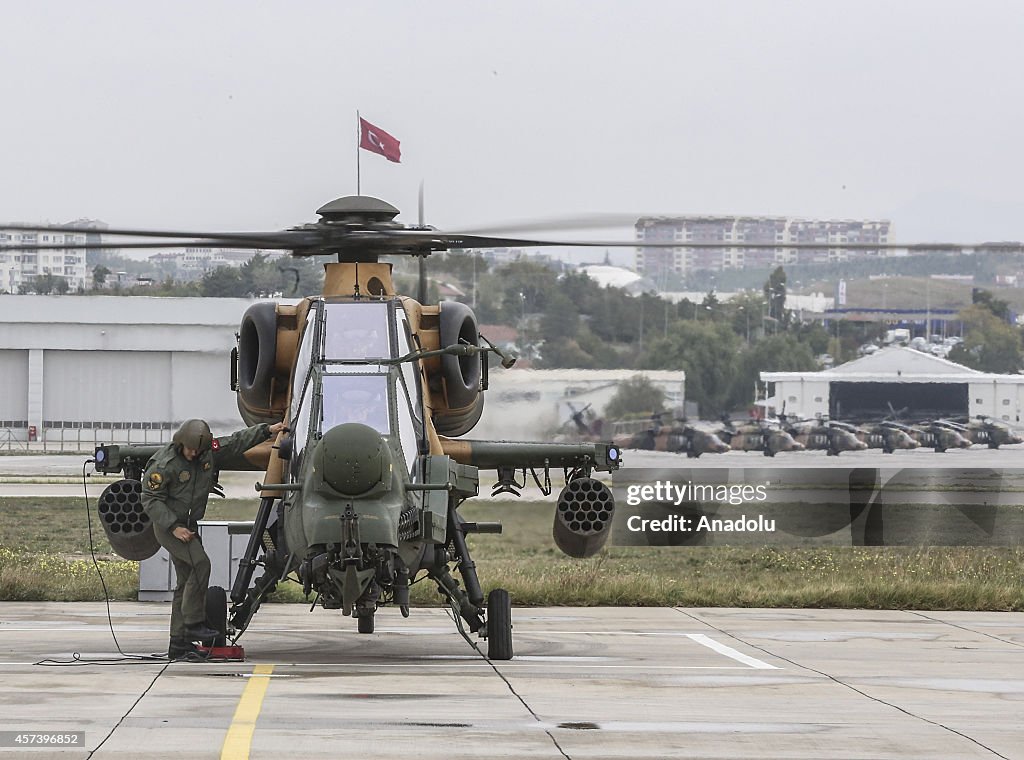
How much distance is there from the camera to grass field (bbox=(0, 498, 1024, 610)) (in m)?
20.5

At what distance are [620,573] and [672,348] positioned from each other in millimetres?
11068

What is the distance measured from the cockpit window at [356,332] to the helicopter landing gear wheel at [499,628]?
229cm

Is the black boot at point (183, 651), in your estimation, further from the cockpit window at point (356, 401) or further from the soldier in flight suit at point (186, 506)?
the cockpit window at point (356, 401)

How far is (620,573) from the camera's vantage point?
22.9m

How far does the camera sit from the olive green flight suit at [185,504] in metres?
13.6

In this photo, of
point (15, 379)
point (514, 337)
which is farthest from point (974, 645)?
point (15, 379)

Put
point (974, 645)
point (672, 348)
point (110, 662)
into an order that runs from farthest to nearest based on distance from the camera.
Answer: point (672, 348) → point (974, 645) → point (110, 662)

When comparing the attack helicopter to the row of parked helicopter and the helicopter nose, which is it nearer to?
the helicopter nose

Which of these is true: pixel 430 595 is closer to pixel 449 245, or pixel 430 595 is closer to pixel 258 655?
pixel 258 655

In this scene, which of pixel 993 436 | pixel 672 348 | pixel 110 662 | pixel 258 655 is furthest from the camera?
pixel 993 436

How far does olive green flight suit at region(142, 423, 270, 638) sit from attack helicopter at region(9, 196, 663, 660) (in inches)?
11.7

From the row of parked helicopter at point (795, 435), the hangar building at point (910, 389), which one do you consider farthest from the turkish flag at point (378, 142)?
the hangar building at point (910, 389)

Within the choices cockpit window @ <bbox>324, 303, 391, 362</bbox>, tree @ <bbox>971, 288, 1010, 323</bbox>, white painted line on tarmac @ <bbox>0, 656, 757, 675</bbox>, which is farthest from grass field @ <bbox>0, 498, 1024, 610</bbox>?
tree @ <bbox>971, 288, 1010, 323</bbox>

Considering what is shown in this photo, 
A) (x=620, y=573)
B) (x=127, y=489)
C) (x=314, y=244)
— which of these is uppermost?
(x=314, y=244)
